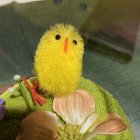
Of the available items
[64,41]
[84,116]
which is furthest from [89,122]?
[64,41]

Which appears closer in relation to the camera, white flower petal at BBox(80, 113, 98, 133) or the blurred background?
white flower petal at BBox(80, 113, 98, 133)

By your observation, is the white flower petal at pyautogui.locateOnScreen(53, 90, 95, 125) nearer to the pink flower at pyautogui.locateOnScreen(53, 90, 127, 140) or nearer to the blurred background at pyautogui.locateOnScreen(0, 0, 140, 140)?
the pink flower at pyautogui.locateOnScreen(53, 90, 127, 140)

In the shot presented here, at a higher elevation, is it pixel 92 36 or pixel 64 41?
pixel 64 41

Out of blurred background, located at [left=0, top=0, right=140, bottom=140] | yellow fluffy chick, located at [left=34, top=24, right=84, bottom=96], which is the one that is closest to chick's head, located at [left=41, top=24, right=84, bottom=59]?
yellow fluffy chick, located at [left=34, top=24, right=84, bottom=96]

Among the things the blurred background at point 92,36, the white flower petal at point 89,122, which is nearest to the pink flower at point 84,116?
the white flower petal at point 89,122

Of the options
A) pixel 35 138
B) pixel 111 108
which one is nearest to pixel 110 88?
pixel 111 108

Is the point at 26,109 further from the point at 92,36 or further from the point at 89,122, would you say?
the point at 92,36
